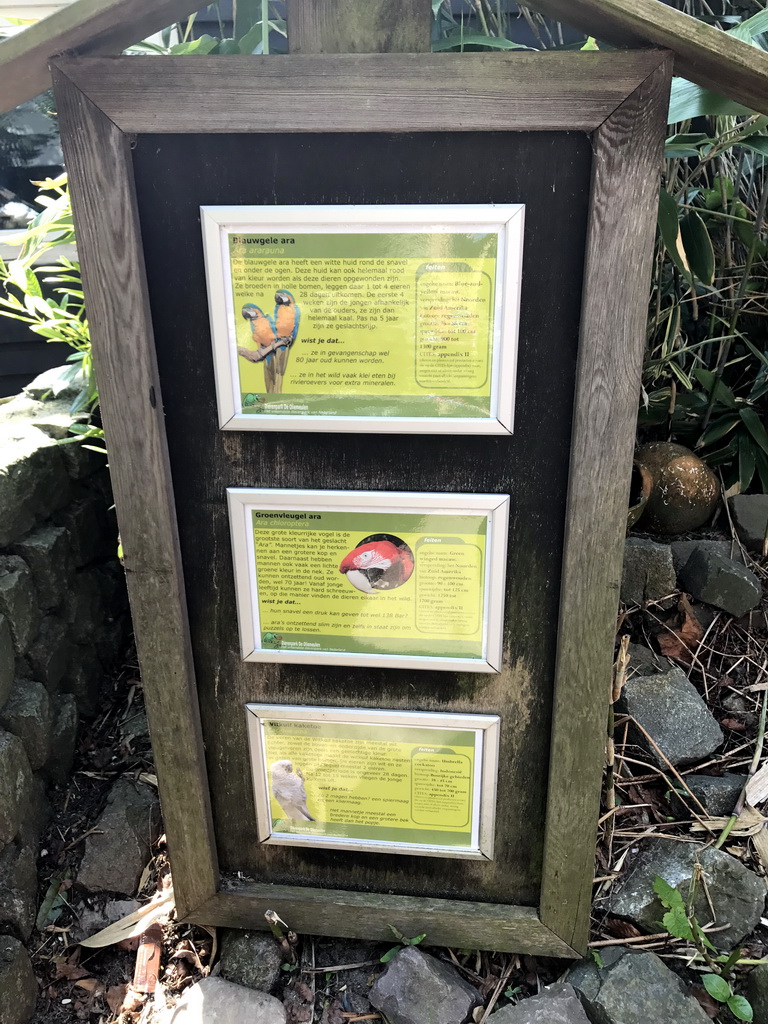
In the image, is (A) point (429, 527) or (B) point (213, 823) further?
(B) point (213, 823)

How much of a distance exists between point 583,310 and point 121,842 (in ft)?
5.63

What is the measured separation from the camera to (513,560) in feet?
4.20

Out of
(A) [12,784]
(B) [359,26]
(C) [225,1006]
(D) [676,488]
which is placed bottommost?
(C) [225,1006]

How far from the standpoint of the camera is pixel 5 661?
1632 mm

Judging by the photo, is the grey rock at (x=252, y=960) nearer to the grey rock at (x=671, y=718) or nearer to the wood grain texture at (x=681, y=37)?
the grey rock at (x=671, y=718)

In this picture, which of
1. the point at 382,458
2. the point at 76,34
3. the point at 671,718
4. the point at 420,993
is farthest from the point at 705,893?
the point at 76,34

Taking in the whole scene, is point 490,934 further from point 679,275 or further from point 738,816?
point 679,275

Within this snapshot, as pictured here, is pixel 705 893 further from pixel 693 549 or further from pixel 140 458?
pixel 140 458

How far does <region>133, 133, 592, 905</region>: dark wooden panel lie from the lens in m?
1.08

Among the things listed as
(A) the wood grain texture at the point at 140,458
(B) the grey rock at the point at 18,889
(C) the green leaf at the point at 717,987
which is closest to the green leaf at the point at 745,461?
(C) the green leaf at the point at 717,987

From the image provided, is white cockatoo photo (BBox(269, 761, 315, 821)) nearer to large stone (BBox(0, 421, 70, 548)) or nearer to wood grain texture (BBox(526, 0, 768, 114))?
large stone (BBox(0, 421, 70, 548))

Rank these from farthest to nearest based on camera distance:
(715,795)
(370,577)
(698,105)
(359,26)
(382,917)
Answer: (715,795)
(382,917)
(698,105)
(370,577)
(359,26)

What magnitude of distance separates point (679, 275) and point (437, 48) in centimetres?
120

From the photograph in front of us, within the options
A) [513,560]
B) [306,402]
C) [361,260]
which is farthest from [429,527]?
[361,260]
